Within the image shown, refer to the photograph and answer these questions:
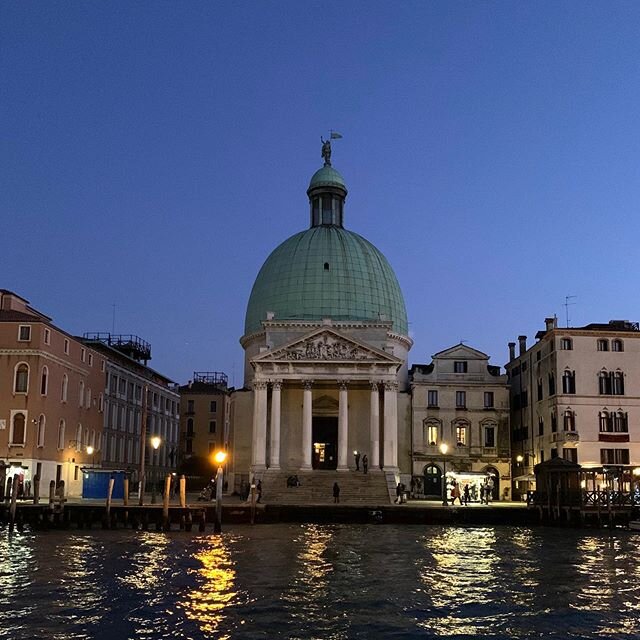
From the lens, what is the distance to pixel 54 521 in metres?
41.1

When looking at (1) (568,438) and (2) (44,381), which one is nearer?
(2) (44,381)

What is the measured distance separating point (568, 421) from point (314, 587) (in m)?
35.7

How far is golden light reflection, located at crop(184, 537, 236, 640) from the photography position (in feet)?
60.5

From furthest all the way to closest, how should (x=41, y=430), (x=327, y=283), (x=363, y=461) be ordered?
(x=327, y=283) < (x=363, y=461) < (x=41, y=430)

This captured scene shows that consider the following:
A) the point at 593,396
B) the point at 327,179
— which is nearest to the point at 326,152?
the point at 327,179

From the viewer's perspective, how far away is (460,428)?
62625 millimetres

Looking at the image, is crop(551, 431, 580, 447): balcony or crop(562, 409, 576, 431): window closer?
crop(551, 431, 580, 447): balcony

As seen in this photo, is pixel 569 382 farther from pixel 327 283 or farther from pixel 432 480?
pixel 327 283

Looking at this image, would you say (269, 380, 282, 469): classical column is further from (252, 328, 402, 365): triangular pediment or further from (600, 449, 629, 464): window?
A: (600, 449, 629, 464): window

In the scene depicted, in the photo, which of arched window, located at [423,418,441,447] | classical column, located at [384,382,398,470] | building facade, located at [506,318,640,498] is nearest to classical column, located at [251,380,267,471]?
classical column, located at [384,382,398,470]

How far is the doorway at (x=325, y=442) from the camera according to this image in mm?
62656

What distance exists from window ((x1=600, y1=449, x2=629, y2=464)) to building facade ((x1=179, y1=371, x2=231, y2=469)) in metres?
48.0

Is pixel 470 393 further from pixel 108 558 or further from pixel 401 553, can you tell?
pixel 108 558

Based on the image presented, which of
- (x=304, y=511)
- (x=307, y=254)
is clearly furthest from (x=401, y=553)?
(x=307, y=254)
